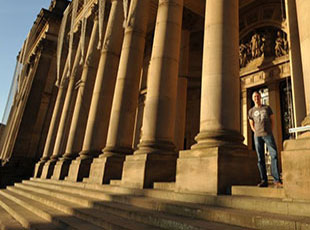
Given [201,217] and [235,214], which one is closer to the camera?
[235,214]

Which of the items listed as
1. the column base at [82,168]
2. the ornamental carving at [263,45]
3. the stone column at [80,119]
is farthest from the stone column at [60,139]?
the ornamental carving at [263,45]

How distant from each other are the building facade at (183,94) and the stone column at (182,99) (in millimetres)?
78

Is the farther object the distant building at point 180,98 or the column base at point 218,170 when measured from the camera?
the distant building at point 180,98

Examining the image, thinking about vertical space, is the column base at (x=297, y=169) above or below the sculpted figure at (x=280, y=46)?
below

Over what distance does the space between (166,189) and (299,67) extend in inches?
276

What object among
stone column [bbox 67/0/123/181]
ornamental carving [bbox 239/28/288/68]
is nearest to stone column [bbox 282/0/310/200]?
stone column [bbox 67/0/123/181]

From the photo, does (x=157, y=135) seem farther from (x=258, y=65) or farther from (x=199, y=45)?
(x=199, y=45)

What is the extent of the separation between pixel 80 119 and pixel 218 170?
45.2ft

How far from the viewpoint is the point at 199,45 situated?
23000mm

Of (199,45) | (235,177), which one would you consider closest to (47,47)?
(199,45)

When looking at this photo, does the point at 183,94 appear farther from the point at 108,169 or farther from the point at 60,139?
the point at 60,139

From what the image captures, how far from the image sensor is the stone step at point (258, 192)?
543cm

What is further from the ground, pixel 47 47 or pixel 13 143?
pixel 47 47

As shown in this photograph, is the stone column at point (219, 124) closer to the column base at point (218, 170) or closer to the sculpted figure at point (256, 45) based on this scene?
the column base at point (218, 170)
